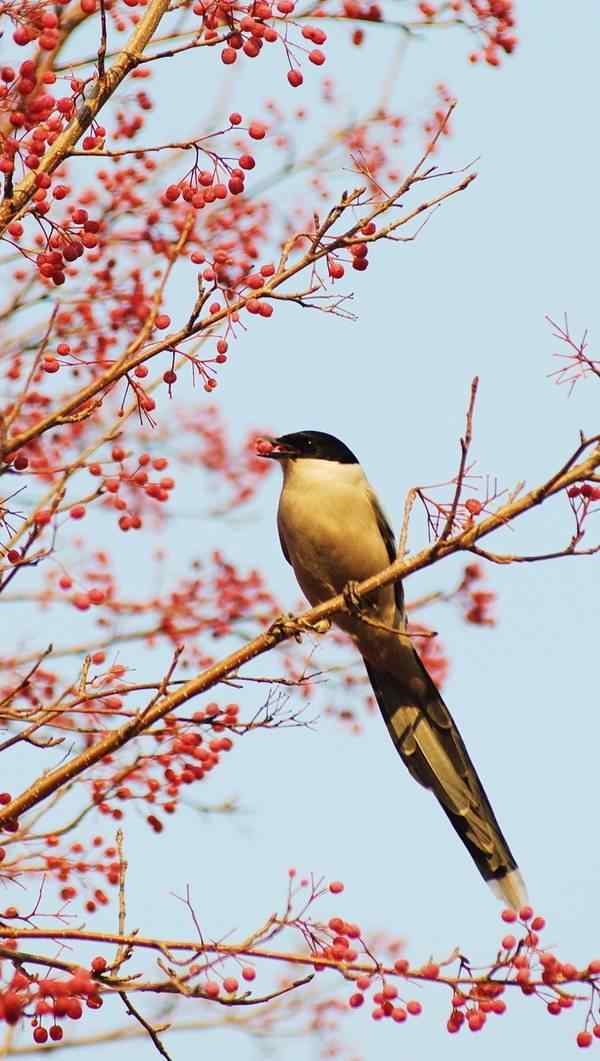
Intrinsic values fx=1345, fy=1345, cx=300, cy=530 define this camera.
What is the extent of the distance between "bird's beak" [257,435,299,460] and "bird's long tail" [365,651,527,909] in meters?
1.03

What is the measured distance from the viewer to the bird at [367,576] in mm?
5555

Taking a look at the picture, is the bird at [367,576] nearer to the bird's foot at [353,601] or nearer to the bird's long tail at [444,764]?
the bird's long tail at [444,764]

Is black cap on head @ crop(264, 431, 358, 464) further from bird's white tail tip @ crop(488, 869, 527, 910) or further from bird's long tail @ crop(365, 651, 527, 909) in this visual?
bird's white tail tip @ crop(488, 869, 527, 910)

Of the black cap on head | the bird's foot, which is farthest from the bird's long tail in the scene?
the bird's foot

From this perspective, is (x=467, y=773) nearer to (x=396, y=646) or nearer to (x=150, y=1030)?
(x=396, y=646)

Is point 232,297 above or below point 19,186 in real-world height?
below

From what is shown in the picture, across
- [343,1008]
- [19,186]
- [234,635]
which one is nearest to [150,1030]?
[19,186]

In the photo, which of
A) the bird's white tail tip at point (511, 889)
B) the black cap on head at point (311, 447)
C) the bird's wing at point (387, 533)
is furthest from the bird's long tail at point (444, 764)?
the black cap on head at point (311, 447)

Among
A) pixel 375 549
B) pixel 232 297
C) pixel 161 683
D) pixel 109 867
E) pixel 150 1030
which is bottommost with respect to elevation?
pixel 150 1030

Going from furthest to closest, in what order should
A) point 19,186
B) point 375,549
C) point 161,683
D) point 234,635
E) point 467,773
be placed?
point 234,635, point 375,549, point 467,773, point 19,186, point 161,683

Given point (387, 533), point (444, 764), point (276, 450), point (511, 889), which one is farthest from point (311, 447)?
point (511, 889)

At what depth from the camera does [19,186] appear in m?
3.44

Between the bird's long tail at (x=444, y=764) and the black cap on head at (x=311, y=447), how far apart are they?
0.99 m

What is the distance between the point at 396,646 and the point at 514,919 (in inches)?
96.0
